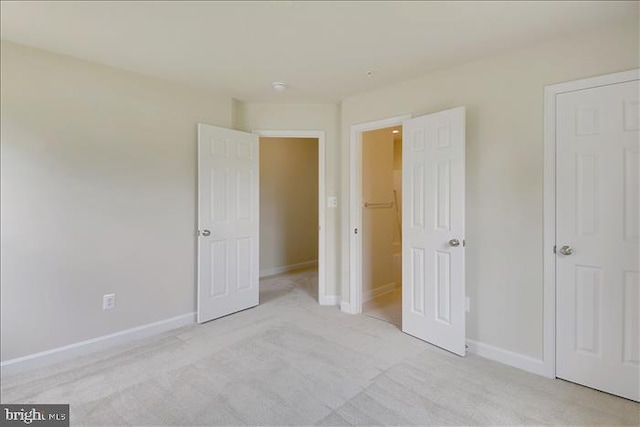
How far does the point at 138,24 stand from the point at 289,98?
1684 mm

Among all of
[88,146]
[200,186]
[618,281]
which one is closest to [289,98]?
[200,186]

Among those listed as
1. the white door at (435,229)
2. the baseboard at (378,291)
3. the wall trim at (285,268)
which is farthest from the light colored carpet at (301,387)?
the wall trim at (285,268)

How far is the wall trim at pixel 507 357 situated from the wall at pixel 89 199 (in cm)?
267

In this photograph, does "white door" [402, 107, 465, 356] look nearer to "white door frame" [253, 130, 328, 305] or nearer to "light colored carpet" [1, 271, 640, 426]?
"light colored carpet" [1, 271, 640, 426]

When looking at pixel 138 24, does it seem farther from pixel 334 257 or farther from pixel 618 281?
pixel 618 281

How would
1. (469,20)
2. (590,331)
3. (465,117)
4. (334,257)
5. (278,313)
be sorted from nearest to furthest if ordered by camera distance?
(469,20) < (590,331) < (465,117) < (278,313) < (334,257)

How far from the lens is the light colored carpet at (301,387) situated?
5.90 feet

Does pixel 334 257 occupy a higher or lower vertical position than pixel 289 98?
lower

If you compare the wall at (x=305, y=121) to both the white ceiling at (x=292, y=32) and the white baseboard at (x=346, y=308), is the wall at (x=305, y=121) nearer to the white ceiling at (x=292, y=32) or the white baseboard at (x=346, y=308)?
the white baseboard at (x=346, y=308)

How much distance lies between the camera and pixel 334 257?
147 inches

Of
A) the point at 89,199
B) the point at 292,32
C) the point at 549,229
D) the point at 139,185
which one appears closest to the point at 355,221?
the point at 549,229

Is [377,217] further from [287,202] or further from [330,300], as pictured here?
[287,202]

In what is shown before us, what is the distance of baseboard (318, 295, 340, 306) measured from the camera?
147 inches

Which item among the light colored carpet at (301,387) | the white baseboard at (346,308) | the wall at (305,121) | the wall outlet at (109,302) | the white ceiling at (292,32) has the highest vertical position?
the white ceiling at (292,32)
